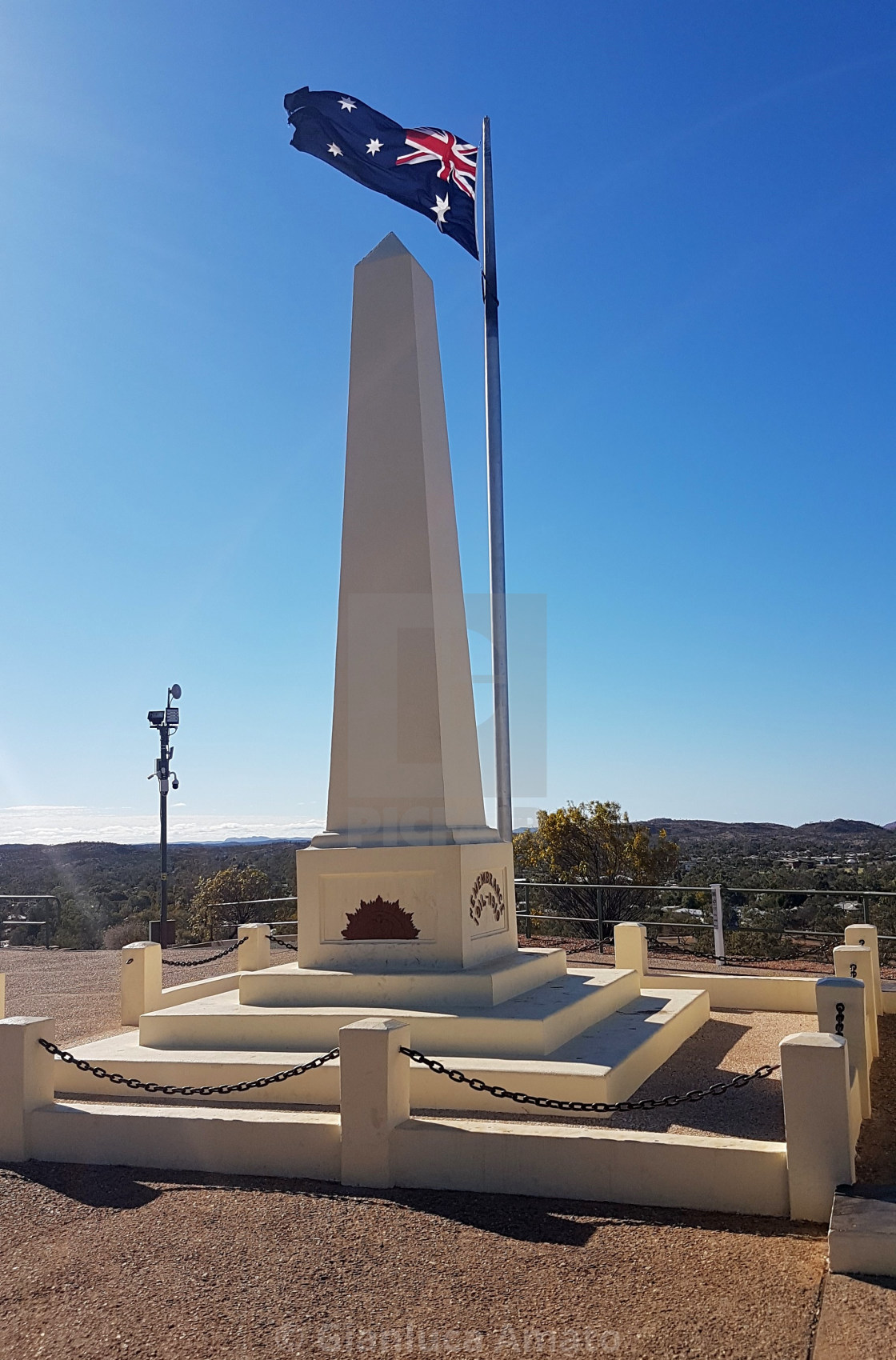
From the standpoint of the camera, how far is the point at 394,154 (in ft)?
39.4

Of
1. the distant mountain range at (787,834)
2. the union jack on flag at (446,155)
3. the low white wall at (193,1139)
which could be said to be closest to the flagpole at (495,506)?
the union jack on flag at (446,155)

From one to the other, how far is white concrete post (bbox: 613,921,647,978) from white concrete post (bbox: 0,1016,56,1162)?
6.68 m

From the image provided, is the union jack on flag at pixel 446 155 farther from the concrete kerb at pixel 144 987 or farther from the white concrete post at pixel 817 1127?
the white concrete post at pixel 817 1127

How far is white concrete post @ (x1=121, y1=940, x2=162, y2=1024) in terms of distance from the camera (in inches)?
408

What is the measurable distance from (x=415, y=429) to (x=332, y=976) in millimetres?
5285

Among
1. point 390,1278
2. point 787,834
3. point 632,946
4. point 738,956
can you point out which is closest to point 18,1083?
point 390,1278

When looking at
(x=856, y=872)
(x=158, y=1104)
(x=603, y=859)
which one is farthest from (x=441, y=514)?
(x=856, y=872)

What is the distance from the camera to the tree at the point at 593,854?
1995 cm

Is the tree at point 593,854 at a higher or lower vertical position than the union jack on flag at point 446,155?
lower

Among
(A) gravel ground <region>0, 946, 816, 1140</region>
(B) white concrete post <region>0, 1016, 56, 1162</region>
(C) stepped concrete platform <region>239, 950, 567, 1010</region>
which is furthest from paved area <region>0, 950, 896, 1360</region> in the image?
(C) stepped concrete platform <region>239, 950, 567, 1010</region>

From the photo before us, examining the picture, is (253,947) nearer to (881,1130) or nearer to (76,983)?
(76,983)

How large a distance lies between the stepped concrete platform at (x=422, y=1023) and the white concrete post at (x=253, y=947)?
2.77 meters

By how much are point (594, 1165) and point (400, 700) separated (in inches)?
198

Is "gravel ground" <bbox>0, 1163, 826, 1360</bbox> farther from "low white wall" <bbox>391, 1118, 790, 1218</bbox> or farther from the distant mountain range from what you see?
the distant mountain range
